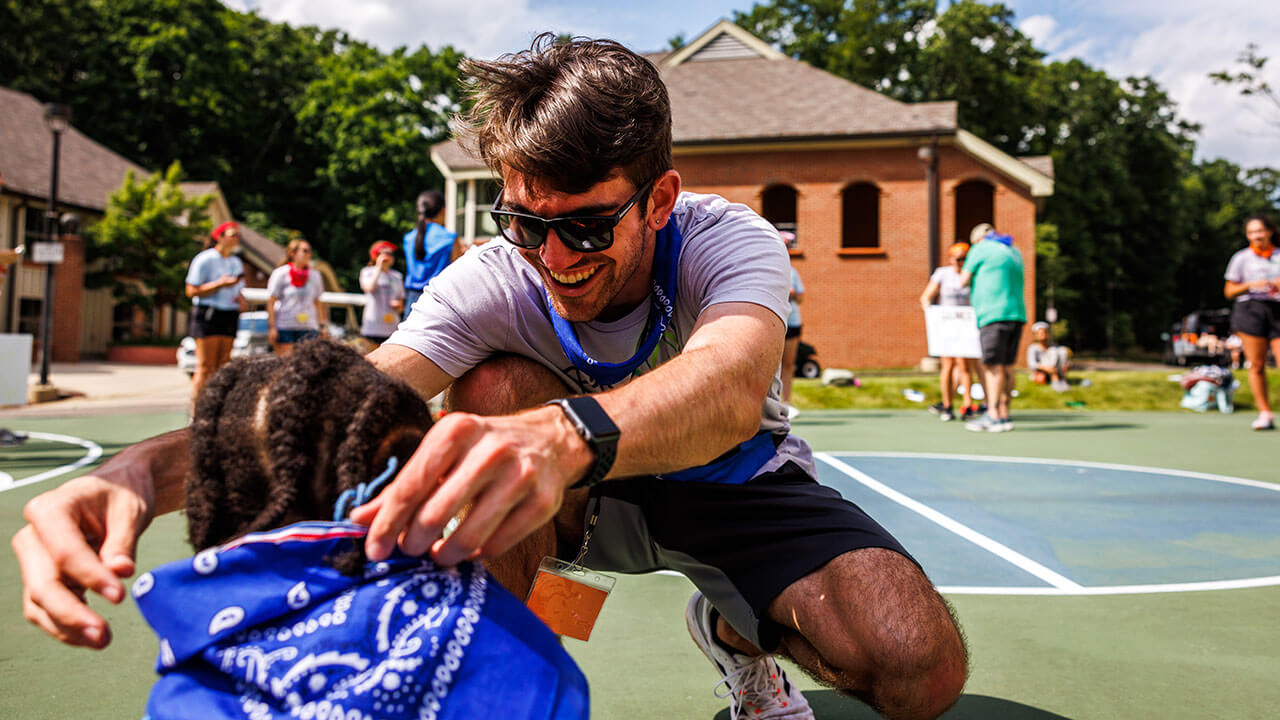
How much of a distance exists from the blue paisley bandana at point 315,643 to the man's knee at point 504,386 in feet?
4.15

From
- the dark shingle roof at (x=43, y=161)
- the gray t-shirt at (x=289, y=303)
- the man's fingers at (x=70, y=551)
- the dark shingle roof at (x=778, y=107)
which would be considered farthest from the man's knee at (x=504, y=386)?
the dark shingle roof at (x=43, y=161)

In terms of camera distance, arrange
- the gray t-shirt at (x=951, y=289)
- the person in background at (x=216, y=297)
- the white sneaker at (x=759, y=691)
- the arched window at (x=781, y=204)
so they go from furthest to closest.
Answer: the arched window at (x=781, y=204)
the gray t-shirt at (x=951, y=289)
the person in background at (x=216, y=297)
the white sneaker at (x=759, y=691)

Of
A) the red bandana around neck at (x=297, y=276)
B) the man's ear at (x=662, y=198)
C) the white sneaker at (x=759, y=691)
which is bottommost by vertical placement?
the white sneaker at (x=759, y=691)

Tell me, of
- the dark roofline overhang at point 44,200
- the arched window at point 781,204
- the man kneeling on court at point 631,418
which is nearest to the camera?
the man kneeling on court at point 631,418

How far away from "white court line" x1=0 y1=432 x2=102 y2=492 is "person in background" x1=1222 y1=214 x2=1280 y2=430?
11.0 m

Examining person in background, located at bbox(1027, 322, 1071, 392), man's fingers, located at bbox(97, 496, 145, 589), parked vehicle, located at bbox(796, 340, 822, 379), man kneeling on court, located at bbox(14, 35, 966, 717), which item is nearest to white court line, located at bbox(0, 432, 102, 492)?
man kneeling on court, located at bbox(14, 35, 966, 717)

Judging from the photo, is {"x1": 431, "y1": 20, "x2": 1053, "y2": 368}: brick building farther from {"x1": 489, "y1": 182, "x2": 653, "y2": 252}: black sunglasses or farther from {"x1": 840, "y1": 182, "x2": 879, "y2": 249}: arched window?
→ {"x1": 489, "y1": 182, "x2": 653, "y2": 252}: black sunglasses

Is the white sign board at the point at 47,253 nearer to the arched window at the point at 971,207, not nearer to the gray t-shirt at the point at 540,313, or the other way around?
the gray t-shirt at the point at 540,313

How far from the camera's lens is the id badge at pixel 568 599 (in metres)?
2.29

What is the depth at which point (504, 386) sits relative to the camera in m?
2.43

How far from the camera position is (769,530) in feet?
7.55

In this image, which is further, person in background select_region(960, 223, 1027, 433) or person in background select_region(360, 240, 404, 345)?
person in background select_region(360, 240, 404, 345)

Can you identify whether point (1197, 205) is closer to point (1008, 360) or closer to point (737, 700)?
point (1008, 360)

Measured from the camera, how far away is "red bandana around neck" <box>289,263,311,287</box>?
35.5ft
